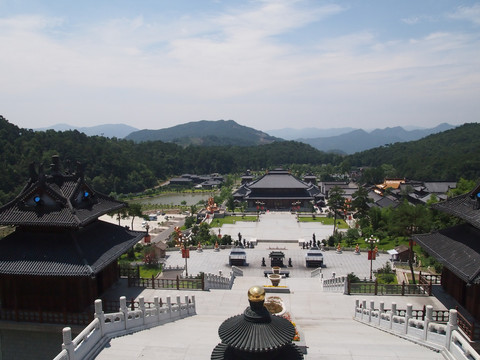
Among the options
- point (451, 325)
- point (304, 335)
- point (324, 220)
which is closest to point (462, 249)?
point (451, 325)

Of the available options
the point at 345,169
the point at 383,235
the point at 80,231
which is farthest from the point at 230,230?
the point at 345,169

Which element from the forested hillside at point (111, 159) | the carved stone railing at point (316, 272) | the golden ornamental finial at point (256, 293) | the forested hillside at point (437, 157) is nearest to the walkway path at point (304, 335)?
the golden ornamental finial at point (256, 293)

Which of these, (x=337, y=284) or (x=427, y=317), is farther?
(x=337, y=284)

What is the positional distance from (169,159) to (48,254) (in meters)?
126

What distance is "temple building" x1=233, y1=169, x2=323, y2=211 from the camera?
242 ft

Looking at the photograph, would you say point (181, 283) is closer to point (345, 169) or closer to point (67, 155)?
point (67, 155)

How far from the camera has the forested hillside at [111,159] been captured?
293ft

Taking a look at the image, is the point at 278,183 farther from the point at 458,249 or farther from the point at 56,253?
the point at 56,253

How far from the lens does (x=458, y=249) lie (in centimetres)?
1933

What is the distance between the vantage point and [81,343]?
13844 mm

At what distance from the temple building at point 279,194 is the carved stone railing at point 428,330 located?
170 ft

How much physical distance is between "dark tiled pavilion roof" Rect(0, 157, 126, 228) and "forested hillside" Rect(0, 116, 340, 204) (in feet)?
157

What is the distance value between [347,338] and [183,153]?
14292 centimetres

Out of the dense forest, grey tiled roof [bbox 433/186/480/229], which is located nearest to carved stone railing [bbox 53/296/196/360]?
grey tiled roof [bbox 433/186/480/229]
